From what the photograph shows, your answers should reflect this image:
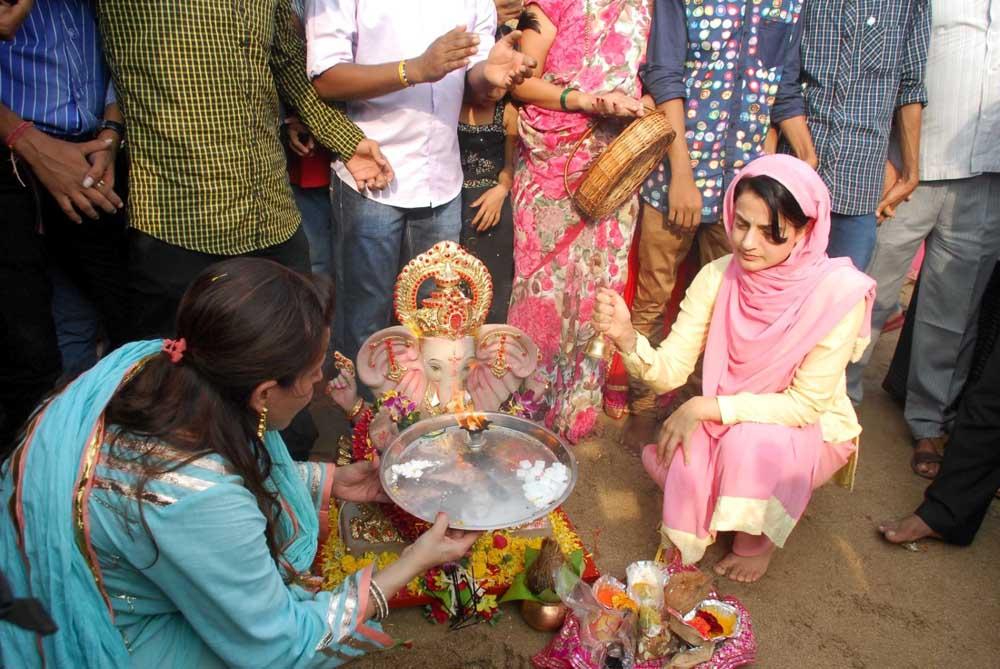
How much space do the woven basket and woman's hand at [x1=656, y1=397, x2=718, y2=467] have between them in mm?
957

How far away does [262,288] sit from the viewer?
5.07 feet

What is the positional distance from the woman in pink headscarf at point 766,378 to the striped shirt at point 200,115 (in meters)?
1.28

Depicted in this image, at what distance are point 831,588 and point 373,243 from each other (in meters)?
2.20

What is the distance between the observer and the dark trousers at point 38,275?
7.60ft

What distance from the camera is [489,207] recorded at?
130 inches

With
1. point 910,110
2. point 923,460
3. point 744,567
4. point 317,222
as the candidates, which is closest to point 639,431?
point 744,567

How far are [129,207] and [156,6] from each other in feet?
2.06

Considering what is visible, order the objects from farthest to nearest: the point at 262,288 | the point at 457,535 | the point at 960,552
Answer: the point at 960,552, the point at 457,535, the point at 262,288

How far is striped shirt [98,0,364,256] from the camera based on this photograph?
2328mm

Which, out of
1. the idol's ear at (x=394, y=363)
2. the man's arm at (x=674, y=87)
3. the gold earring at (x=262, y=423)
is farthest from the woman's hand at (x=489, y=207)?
the gold earring at (x=262, y=423)

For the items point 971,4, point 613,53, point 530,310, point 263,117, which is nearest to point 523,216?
point 530,310

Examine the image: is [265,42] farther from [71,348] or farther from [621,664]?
[621,664]

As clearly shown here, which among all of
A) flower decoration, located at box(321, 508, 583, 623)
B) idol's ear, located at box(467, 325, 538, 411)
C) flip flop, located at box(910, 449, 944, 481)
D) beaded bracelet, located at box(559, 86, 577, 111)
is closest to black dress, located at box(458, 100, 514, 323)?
beaded bracelet, located at box(559, 86, 577, 111)

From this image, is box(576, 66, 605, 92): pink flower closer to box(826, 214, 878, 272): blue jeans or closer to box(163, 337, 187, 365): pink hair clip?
box(826, 214, 878, 272): blue jeans
